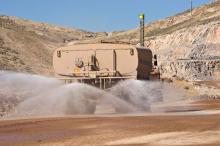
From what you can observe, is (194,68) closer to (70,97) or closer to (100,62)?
(100,62)

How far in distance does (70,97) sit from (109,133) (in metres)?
9.49

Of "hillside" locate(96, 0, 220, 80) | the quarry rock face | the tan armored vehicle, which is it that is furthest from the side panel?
the quarry rock face

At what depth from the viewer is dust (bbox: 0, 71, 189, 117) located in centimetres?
2666

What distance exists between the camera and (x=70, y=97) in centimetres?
2634

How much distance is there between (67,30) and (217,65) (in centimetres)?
9666

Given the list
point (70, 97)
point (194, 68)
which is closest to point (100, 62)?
point (70, 97)

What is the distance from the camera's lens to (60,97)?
2647cm

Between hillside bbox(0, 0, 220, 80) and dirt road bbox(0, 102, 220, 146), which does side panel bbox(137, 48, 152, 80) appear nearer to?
dirt road bbox(0, 102, 220, 146)

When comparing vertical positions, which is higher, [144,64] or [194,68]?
[144,64]

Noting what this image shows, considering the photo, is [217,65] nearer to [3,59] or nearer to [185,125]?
[3,59]

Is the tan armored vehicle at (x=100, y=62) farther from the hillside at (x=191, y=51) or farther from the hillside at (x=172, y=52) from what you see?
the hillside at (x=172, y=52)

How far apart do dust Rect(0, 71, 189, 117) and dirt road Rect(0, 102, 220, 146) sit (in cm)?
430

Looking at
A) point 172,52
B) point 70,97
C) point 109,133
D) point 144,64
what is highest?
point 144,64

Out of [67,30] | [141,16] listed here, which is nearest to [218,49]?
[141,16]
